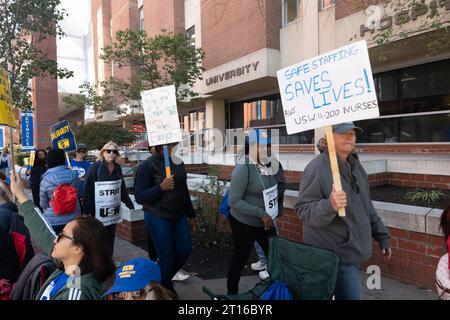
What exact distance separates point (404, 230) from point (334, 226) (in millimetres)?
2037

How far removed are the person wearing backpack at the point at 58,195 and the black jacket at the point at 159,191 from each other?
0.97 m

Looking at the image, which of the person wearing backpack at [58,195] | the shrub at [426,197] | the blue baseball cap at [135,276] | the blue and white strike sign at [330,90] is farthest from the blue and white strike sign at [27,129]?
the shrub at [426,197]

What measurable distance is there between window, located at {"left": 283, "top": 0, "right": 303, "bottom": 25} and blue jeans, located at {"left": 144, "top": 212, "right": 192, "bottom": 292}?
11.8 m

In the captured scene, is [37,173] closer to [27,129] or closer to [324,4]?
[27,129]

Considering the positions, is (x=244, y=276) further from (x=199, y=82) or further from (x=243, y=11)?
(x=199, y=82)

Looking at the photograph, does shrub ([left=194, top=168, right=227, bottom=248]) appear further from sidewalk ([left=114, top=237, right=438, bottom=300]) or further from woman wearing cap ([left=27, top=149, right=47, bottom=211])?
woman wearing cap ([left=27, top=149, right=47, bottom=211])

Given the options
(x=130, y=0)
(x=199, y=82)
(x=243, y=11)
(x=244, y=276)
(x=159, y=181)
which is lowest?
(x=244, y=276)

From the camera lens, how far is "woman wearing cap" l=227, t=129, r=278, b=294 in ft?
10.8

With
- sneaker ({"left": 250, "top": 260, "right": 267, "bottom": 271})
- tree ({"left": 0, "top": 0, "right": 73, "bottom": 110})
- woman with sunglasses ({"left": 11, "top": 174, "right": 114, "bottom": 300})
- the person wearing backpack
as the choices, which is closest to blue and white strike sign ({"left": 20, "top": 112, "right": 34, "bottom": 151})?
tree ({"left": 0, "top": 0, "right": 73, "bottom": 110})

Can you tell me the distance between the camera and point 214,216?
18.7ft

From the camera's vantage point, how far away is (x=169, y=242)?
3592 mm

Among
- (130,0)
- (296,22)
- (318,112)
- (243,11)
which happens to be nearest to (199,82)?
(243,11)

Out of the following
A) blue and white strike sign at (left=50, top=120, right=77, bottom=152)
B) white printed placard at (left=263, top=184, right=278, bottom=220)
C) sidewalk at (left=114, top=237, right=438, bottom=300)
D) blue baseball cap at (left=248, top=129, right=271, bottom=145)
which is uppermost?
blue and white strike sign at (left=50, top=120, right=77, bottom=152)

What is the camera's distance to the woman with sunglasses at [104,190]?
443 centimetres
